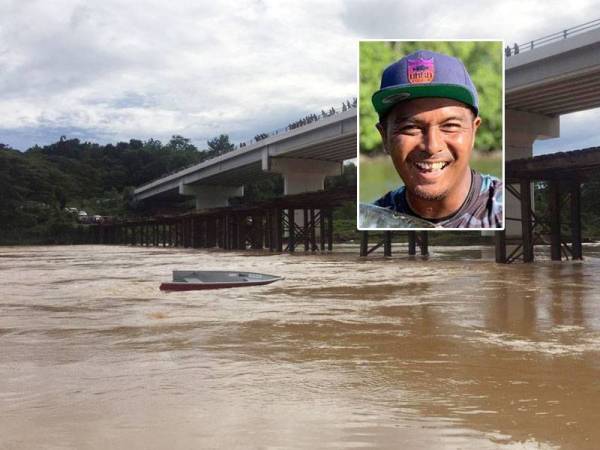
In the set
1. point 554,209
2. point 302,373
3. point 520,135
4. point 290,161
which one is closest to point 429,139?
point 302,373

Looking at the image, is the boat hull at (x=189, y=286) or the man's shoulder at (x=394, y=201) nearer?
the man's shoulder at (x=394, y=201)

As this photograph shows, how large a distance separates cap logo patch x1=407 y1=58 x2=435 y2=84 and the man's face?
418 mm

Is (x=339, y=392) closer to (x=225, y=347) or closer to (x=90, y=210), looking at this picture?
(x=225, y=347)

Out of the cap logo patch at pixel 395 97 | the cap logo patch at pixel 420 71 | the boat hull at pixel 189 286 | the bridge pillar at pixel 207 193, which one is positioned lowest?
the boat hull at pixel 189 286

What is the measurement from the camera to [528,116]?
3553 centimetres

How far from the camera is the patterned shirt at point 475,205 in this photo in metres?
14.2

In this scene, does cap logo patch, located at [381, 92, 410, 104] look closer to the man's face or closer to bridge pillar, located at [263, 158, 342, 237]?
the man's face

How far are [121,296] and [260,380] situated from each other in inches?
411

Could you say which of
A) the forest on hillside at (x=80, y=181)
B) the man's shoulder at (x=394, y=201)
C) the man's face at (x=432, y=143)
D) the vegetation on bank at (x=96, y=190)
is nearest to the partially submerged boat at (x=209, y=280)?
the man's shoulder at (x=394, y=201)

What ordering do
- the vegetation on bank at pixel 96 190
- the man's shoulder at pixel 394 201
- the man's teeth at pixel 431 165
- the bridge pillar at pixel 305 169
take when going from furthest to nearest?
the vegetation on bank at pixel 96 190, the bridge pillar at pixel 305 169, the man's shoulder at pixel 394 201, the man's teeth at pixel 431 165

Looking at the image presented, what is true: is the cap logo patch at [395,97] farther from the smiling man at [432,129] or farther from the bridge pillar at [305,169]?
the bridge pillar at [305,169]

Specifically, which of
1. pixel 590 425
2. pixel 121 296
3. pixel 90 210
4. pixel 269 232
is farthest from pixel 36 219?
pixel 590 425

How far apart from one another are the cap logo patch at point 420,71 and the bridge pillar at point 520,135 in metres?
21.7

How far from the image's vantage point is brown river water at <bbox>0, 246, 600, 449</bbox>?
5082 millimetres
